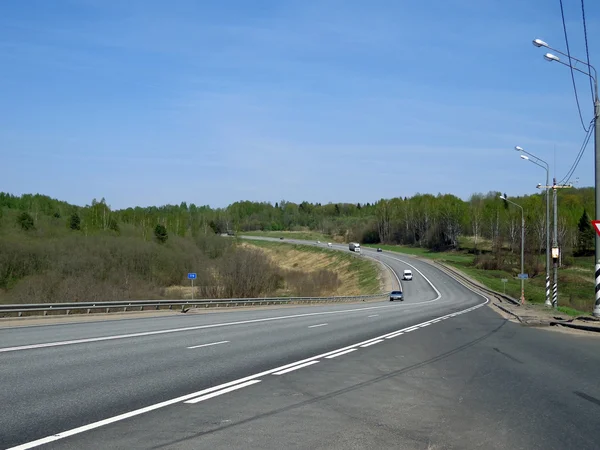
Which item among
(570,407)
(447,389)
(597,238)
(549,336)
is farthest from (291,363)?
(597,238)

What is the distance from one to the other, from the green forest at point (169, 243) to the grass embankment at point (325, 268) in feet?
27.1

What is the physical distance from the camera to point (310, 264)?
12556cm

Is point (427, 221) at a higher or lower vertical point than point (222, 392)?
higher

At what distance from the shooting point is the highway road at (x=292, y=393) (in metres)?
7.12

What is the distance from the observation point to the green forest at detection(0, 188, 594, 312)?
65.6 metres

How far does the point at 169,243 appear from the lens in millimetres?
96500

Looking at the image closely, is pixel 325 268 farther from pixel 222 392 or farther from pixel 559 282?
pixel 222 392

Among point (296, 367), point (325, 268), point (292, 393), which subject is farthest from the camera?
point (325, 268)

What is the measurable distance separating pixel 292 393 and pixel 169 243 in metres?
88.9

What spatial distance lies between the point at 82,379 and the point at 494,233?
137 metres

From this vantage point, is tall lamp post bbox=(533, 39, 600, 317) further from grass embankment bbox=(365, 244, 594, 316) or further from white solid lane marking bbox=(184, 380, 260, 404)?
grass embankment bbox=(365, 244, 594, 316)

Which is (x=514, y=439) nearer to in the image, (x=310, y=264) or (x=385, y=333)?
(x=385, y=333)

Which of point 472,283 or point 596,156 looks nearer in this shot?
point 596,156

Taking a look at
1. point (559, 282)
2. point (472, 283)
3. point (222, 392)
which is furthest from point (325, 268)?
point (222, 392)
